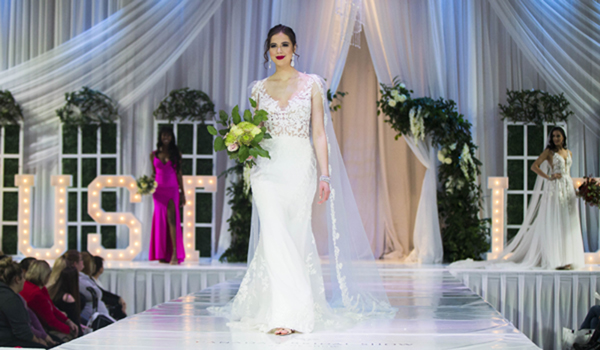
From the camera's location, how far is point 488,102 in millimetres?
7805

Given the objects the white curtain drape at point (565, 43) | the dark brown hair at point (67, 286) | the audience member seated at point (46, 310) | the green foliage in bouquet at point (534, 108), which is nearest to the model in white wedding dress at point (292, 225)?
the audience member seated at point (46, 310)

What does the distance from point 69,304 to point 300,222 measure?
205 centimetres

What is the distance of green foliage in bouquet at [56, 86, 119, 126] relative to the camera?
7.73 meters

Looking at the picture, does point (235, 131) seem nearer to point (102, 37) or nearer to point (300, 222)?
point (300, 222)

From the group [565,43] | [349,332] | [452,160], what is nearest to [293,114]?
[349,332]

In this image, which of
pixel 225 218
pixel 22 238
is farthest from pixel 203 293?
pixel 22 238

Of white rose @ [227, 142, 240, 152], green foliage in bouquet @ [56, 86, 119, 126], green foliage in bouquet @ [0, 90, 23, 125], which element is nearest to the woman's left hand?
white rose @ [227, 142, 240, 152]

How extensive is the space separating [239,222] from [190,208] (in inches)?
24.8

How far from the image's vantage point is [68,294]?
451 centimetres

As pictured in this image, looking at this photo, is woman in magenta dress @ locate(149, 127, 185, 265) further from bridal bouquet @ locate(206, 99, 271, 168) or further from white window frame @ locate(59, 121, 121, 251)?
bridal bouquet @ locate(206, 99, 271, 168)

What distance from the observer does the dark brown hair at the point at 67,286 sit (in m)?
4.48

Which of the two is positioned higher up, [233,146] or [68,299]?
[233,146]

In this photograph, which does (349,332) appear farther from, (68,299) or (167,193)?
(167,193)

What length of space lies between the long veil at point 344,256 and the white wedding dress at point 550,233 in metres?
2.82
